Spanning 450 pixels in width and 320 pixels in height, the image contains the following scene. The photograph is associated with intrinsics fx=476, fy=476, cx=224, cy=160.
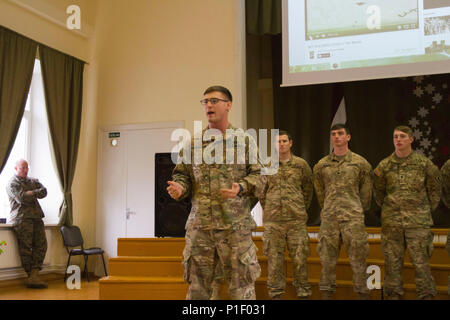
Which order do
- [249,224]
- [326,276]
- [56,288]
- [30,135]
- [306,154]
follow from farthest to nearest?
[30,135]
[306,154]
[56,288]
[326,276]
[249,224]

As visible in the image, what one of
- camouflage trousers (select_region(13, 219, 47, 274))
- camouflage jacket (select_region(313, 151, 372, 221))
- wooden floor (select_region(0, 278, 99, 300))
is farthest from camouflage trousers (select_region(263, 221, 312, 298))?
camouflage trousers (select_region(13, 219, 47, 274))

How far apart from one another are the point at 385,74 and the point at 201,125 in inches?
95.5

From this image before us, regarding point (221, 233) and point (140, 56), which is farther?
point (140, 56)

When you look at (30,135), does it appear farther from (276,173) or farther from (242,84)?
(276,173)

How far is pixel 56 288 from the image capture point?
5.63 m

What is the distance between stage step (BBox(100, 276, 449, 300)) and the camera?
163 inches

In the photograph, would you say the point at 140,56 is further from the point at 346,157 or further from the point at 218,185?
the point at 218,185

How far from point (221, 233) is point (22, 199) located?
408cm

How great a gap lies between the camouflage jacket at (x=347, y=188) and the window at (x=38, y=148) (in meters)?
4.02

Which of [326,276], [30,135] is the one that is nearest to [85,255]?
[30,135]

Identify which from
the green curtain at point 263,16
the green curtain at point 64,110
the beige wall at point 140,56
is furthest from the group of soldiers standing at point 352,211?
the green curtain at point 64,110

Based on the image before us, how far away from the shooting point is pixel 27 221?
5.77 metres

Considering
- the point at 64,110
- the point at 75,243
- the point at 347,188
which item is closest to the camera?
the point at 347,188

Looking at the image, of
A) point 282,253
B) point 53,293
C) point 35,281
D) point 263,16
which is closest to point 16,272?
point 35,281
